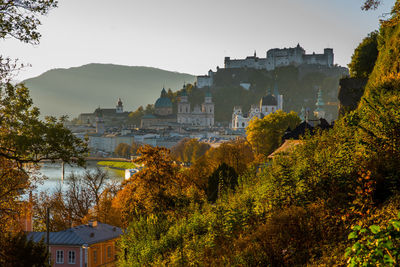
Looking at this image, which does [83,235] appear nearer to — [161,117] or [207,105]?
[207,105]

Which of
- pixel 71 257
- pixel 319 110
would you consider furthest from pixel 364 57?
pixel 319 110

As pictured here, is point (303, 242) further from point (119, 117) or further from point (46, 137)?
point (119, 117)

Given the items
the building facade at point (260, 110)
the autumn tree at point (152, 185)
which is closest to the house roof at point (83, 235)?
the autumn tree at point (152, 185)

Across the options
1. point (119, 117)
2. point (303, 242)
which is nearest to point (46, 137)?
point (303, 242)

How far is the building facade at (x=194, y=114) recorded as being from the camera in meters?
132

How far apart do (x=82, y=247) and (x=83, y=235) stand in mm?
887

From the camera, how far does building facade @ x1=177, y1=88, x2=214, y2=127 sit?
132 meters

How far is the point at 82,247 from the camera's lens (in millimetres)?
19203

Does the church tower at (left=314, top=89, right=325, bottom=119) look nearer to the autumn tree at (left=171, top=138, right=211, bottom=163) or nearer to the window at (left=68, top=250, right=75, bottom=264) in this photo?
the autumn tree at (left=171, top=138, right=211, bottom=163)

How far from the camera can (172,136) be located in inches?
4208

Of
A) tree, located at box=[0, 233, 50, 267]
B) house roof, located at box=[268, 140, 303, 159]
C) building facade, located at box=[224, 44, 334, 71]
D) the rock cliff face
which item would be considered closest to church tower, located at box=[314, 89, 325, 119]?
building facade, located at box=[224, 44, 334, 71]

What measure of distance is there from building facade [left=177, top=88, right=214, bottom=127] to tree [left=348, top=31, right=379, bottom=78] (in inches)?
4176

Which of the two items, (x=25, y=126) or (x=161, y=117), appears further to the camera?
(x=161, y=117)

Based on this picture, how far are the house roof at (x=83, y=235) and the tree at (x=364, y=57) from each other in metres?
→ 14.6
